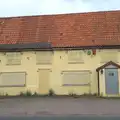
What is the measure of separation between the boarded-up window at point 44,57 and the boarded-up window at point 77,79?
6.56ft

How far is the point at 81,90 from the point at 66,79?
1492 millimetres

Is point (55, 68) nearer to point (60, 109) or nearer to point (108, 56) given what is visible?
point (108, 56)

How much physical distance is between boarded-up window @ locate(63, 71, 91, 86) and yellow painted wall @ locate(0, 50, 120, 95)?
32 centimetres

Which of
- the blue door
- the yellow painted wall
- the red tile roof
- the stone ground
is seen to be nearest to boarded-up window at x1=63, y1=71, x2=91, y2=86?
the yellow painted wall

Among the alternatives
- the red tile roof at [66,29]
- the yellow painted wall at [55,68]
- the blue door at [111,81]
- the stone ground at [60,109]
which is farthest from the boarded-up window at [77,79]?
the stone ground at [60,109]

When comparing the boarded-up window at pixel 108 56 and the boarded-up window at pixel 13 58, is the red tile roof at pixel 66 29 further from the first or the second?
the boarded-up window at pixel 13 58

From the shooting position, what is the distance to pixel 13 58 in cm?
3070

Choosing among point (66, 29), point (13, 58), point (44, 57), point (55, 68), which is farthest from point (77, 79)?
point (13, 58)

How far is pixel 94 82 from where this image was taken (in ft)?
97.1

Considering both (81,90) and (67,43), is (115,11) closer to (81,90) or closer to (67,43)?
(67,43)

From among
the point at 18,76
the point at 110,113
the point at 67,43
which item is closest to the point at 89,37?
the point at 67,43

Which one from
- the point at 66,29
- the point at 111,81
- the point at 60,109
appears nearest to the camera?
the point at 60,109

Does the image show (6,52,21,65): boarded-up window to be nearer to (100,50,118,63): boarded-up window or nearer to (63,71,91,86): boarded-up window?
(63,71,91,86): boarded-up window

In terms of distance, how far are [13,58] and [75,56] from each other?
16.9 feet
